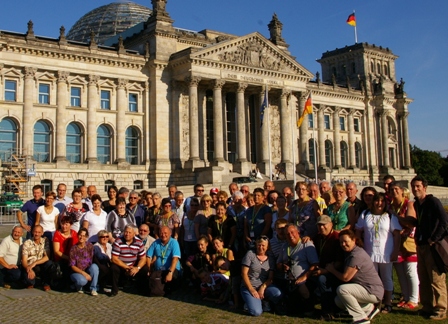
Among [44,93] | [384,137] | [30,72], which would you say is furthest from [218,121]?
[384,137]

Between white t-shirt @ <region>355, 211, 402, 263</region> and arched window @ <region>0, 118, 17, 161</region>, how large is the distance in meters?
38.3

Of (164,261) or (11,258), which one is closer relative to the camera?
(164,261)

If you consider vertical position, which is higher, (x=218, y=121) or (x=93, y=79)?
(x=93, y=79)

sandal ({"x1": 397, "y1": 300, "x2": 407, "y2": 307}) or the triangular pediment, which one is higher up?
the triangular pediment

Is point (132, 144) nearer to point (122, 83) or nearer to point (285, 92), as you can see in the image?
point (122, 83)

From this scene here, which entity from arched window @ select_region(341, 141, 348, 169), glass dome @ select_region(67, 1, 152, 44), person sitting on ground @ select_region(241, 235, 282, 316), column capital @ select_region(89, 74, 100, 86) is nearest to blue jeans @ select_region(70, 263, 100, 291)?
person sitting on ground @ select_region(241, 235, 282, 316)

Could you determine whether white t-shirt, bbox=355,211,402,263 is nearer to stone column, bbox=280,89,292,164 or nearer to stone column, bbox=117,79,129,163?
stone column, bbox=117,79,129,163

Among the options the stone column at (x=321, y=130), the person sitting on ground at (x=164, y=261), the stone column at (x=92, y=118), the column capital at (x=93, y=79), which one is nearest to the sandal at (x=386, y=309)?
the person sitting on ground at (x=164, y=261)

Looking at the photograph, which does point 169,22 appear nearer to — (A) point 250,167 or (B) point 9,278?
(A) point 250,167

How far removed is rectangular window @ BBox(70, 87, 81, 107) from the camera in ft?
153

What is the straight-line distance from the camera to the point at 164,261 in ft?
44.1

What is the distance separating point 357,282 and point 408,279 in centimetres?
180

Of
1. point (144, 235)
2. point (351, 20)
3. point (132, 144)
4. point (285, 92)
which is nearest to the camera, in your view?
point (144, 235)

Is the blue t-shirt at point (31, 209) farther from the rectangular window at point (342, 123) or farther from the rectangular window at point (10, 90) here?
the rectangular window at point (342, 123)
